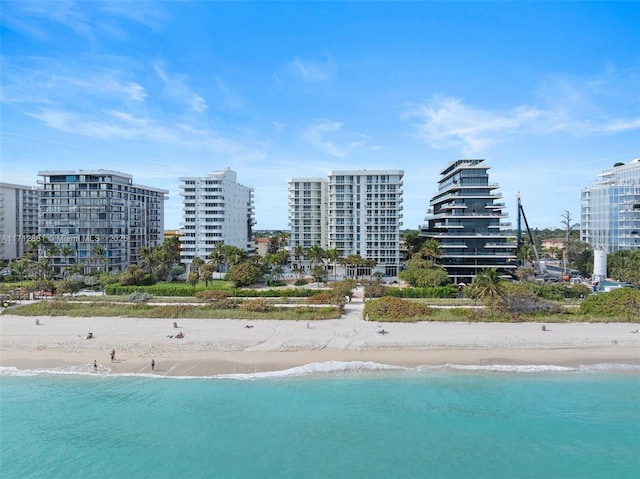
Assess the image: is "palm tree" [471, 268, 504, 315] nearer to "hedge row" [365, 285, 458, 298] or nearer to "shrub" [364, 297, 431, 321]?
"shrub" [364, 297, 431, 321]

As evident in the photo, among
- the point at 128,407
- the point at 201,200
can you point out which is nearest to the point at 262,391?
the point at 128,407

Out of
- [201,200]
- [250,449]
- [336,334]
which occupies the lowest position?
[250,449]

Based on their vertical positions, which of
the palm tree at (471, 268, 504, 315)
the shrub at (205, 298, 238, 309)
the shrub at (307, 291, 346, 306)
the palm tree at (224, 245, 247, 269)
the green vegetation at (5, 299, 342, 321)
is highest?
the palm tree at (224, 245, 247, 269)

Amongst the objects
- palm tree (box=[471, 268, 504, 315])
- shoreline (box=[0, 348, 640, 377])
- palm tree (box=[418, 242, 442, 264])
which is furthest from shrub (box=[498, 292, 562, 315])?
palm tree (box=[418, 242, 442, 264])

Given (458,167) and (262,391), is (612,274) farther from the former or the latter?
(262,391)

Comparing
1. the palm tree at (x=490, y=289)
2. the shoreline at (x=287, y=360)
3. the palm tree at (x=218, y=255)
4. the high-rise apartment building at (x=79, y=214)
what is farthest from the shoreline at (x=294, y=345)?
the high-rise apartment building at (x=79, y=214)

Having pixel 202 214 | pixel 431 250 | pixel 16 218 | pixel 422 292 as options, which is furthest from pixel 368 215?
pixel 16 218

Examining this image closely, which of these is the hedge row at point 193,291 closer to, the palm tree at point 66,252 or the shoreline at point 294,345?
the shoreline at point 294,345
